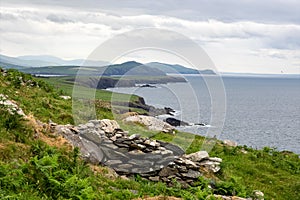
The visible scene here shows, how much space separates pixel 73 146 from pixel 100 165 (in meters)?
1.49

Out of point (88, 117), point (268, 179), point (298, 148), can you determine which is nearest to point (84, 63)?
point (88, 117)

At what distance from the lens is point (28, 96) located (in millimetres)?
28828

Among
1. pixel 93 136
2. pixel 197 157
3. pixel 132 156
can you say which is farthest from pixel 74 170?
pixel 197 157

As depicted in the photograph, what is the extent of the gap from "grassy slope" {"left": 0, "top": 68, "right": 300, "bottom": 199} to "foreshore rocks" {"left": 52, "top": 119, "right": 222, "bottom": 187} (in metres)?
0.97

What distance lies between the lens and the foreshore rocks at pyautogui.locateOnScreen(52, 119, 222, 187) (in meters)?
19.5

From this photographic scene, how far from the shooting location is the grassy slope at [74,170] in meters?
12.5

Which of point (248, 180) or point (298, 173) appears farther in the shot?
point (298, 173)

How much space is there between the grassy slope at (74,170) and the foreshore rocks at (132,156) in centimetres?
97

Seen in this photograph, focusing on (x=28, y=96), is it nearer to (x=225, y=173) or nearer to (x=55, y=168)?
(x=225, y=173)

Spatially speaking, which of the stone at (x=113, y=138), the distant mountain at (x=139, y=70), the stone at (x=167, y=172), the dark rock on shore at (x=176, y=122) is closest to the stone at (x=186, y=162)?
the stone at (x=167, y=172)

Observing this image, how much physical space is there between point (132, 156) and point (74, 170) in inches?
211

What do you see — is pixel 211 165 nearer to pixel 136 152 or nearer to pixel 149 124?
pixel 136 152

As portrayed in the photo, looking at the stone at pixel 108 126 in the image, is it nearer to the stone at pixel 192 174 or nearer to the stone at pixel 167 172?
the stone at pixel 167 172

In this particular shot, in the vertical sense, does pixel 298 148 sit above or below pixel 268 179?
below
